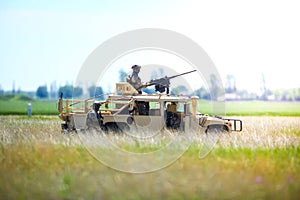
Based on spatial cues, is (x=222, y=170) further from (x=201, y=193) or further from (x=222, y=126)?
(x=222, y=126)

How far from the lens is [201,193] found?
7973 millimetres

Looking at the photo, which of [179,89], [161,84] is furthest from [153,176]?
[179,89]

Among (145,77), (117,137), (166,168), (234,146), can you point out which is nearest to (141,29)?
(145,77)

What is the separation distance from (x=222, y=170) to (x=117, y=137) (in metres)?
4.58

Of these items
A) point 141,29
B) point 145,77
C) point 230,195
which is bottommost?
point 230,195

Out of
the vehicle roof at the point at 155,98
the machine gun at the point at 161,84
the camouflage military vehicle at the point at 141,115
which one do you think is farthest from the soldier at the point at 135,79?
the vehicle roof at the point at 155,98

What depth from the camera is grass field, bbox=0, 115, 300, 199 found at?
316 inches

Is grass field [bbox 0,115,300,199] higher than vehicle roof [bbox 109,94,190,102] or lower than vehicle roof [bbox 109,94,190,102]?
lower

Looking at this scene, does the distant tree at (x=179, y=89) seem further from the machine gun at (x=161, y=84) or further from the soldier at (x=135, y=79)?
the soldier at (x=135, y=79)

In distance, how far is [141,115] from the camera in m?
14.9

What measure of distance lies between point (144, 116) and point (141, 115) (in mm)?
259

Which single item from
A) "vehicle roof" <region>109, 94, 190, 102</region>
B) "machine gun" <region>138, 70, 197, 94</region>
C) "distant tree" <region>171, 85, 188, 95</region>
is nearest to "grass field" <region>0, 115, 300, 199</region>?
"vehicle roof" <region>109, 94, 190, 102</region>

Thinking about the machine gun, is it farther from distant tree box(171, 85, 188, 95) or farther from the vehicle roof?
the vehicle roof

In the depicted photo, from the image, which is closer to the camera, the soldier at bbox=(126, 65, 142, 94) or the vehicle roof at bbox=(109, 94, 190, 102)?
the vehicle roof at bbox=(109, 94, 190, 102)
